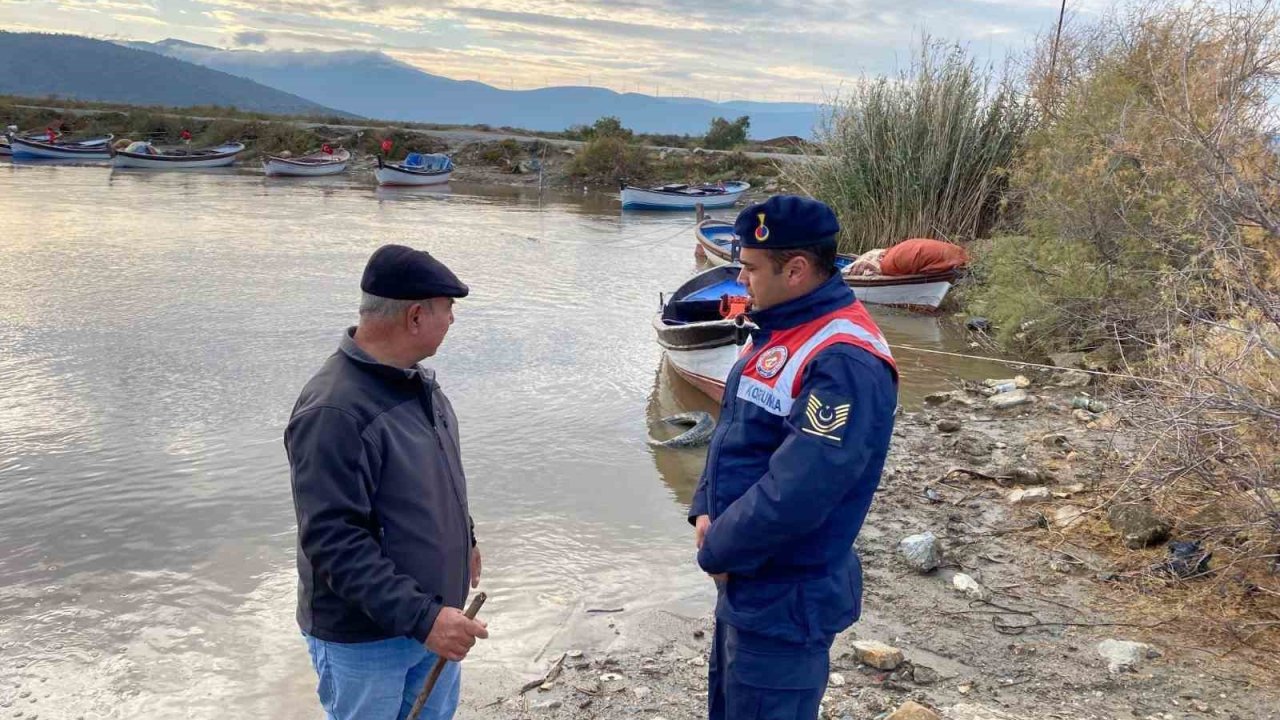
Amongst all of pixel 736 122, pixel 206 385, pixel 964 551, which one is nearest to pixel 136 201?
pixel 206 385

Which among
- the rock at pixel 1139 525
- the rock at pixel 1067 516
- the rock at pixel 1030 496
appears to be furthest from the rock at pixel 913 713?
the rock at pixel 1030 496

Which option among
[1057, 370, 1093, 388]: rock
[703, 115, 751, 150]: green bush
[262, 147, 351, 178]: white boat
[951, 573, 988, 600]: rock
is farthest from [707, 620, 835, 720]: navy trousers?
[703, 115, 751, 150]: green bush

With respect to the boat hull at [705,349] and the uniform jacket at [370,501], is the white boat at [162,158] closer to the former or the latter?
the boat hull at [705,349]

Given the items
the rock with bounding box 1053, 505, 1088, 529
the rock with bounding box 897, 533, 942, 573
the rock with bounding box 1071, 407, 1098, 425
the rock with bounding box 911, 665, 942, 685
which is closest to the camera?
the rock with bounding box 911, 665, 942, 685

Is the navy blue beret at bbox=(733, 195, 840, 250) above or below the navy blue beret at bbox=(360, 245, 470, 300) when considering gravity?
above

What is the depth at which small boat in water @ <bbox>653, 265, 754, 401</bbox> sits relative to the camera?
9.12m

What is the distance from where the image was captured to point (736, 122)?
4841 centimetres

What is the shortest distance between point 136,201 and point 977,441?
25.0 meters

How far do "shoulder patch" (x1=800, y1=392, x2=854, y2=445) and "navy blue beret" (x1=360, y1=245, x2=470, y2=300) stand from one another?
0.95 metres

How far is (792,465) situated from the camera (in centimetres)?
222

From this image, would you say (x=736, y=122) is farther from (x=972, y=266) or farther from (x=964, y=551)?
(x=964, y=551)

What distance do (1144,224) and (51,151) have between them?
40766 millimetres

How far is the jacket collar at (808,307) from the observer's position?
95.0 inches

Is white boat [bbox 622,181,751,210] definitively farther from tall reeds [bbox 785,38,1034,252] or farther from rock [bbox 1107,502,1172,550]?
rock [bbox 1107,502,1172,550]
